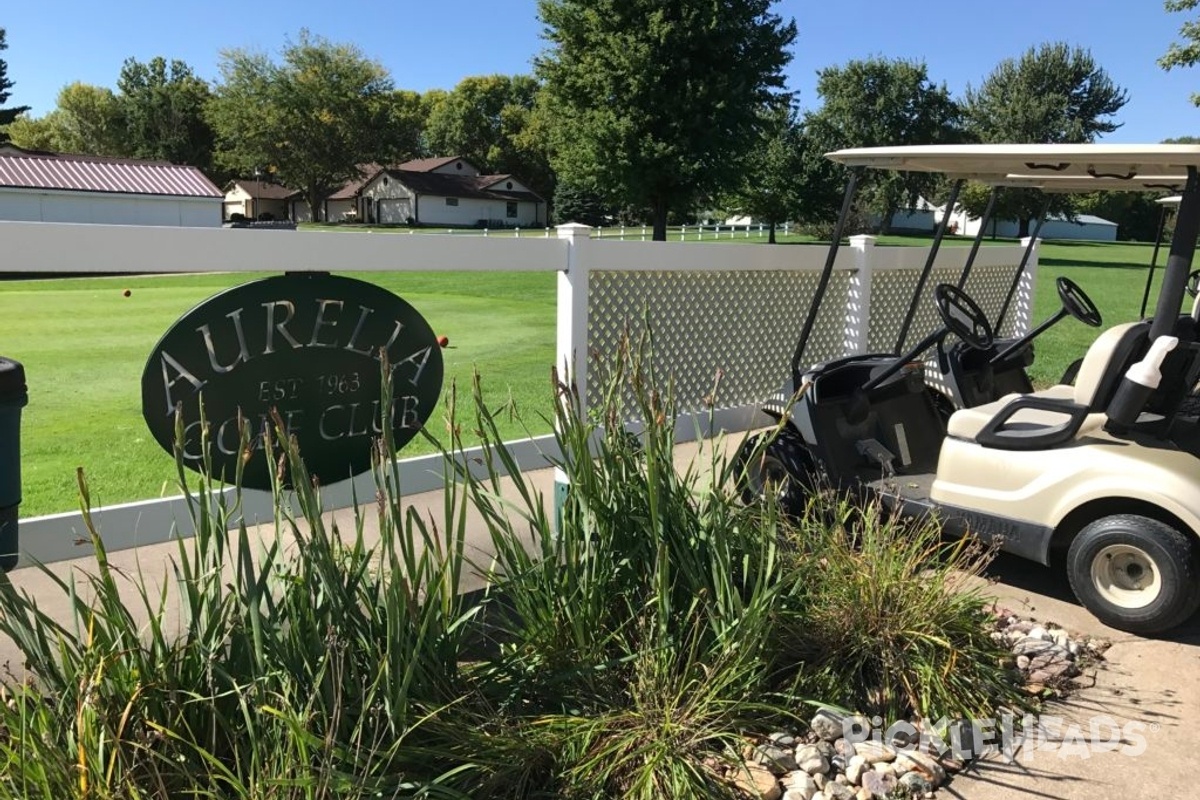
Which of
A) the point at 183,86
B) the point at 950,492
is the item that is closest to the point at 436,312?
the point at 950,492

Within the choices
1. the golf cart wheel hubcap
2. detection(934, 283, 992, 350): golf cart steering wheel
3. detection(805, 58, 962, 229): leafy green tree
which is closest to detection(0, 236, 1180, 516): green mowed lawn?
detection(934, 283, 992, 350): golf cart steering wheel

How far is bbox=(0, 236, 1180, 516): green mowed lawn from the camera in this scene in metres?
5.60

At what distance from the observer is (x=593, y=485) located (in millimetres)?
2730

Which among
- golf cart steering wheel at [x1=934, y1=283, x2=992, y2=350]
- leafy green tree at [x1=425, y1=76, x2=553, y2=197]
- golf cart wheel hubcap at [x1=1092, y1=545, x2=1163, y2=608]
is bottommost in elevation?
golf cart wheel hubcap at [x1=1092, y1=545, x2=1163, y2=608]

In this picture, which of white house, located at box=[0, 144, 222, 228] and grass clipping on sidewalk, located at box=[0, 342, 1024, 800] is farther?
white house, located at box=[0, 144, 222, 228]

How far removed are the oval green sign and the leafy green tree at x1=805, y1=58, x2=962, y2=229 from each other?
1876 inches

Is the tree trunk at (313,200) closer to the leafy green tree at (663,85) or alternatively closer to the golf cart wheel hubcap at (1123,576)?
the leafy green tree at (663,85)

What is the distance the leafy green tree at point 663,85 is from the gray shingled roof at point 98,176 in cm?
1611

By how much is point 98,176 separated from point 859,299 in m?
33.6

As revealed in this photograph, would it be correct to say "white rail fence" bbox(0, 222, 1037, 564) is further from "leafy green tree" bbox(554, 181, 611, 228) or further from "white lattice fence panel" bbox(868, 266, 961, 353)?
"leafy green tree" bbox(554, 181, 611, 228)

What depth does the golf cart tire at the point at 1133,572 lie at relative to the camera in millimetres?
3434

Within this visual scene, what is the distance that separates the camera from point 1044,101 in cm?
4650

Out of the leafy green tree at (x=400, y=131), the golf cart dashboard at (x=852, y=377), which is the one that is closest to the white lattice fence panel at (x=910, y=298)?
the golf cart dashboard at (x=852, y=377)

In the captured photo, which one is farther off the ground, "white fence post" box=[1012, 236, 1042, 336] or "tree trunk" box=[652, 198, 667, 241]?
"tree trunk" box=[652, 198, 667, 241]
